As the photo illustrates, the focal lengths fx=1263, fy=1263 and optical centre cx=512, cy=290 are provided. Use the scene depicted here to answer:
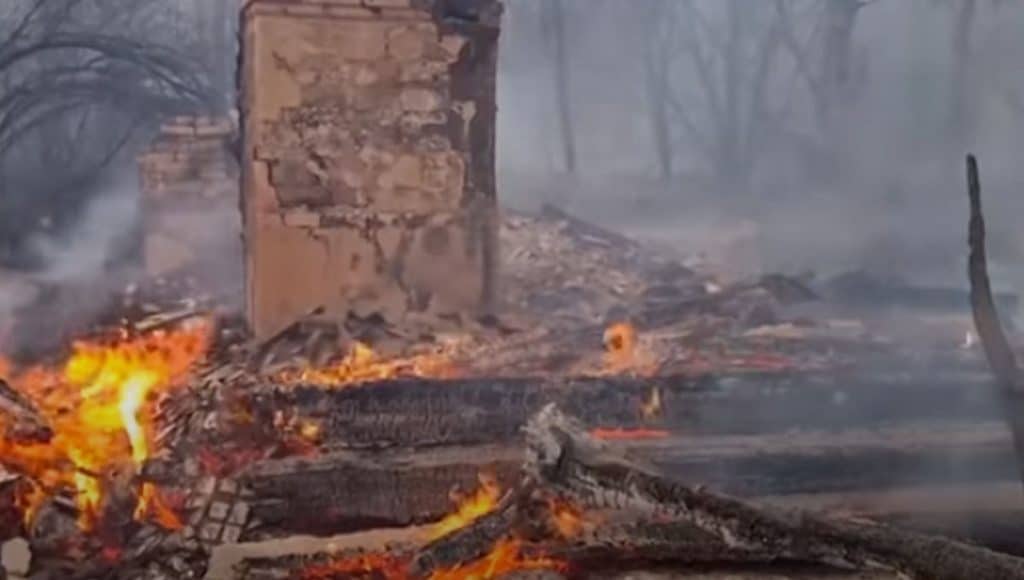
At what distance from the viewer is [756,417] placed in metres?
8.05

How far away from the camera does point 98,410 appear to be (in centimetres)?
831

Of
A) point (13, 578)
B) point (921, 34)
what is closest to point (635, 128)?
point (921, 34)

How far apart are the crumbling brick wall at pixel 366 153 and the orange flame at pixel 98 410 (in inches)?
34.1

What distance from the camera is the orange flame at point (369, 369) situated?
8.28 m

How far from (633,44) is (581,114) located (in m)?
1.75

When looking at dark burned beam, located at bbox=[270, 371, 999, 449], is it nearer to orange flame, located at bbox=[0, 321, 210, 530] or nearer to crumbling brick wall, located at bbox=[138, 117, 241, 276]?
orange flame, located at bbox=[0, 321, 210, 530]

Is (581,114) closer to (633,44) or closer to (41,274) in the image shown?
(633,44)

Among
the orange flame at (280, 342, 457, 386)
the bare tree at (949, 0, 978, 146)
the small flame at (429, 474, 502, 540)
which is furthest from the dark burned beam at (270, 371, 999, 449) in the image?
the bare tree at (949, 0, 978, 146)

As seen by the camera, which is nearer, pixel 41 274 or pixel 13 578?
pixel 13 578

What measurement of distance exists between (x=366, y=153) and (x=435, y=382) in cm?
247

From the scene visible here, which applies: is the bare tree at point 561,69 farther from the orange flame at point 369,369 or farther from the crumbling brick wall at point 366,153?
the orange flame at point 369,369

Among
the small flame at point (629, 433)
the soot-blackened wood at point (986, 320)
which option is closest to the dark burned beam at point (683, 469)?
the small flame at point (629, 433)

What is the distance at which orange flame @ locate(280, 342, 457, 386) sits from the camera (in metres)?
8.28

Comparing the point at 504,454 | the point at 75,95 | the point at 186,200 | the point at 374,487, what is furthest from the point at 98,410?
the point at 75,95
